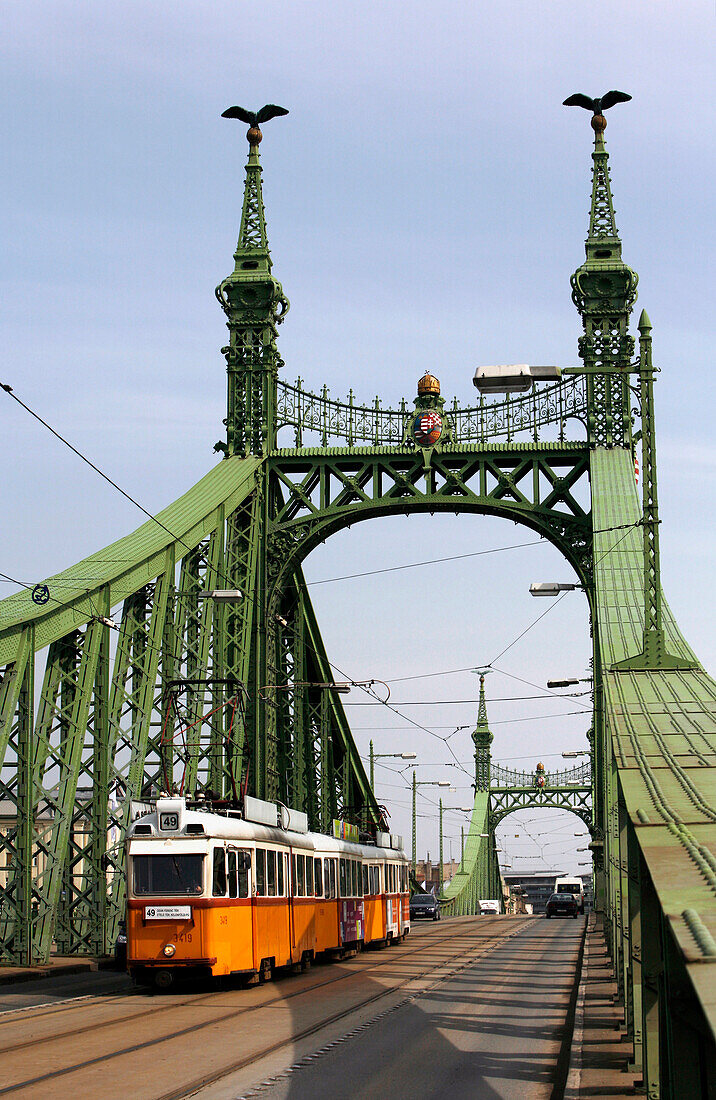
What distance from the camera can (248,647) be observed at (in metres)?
36.3

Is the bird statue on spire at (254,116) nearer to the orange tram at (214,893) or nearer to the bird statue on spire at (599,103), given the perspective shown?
the bird statue on spire at (599,103)

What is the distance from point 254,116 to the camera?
39625 mm

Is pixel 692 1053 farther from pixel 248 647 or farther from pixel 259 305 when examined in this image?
pixel 259 305

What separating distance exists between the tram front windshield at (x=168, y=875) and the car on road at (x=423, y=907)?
4506 cm

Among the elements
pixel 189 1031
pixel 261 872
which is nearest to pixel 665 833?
pixel 189 1031

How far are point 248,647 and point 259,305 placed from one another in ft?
32.5

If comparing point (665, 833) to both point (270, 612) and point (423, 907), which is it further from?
point (423, 907)

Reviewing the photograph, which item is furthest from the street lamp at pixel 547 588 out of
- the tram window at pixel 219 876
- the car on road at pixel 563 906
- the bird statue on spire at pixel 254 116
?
the car on road at pixel 563 906

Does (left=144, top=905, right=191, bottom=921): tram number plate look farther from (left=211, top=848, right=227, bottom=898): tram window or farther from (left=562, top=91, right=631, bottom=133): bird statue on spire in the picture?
(left=562, top=91, right=631, bottom=133): bird statue on spire

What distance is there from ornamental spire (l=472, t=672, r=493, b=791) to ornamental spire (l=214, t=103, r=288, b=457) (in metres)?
58.4

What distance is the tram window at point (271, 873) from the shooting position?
23.5 metres

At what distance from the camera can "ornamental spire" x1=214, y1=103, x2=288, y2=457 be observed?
3816 centimetres

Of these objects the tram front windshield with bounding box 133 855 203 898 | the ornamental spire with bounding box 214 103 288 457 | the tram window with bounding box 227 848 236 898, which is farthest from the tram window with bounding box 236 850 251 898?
the ornamental spire with bounding box 214 103 288 457

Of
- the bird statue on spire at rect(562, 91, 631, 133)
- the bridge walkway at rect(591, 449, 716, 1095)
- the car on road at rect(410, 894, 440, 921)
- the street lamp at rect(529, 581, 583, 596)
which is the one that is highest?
the bird statue on spire at rect(562, 91, 631, 133)
